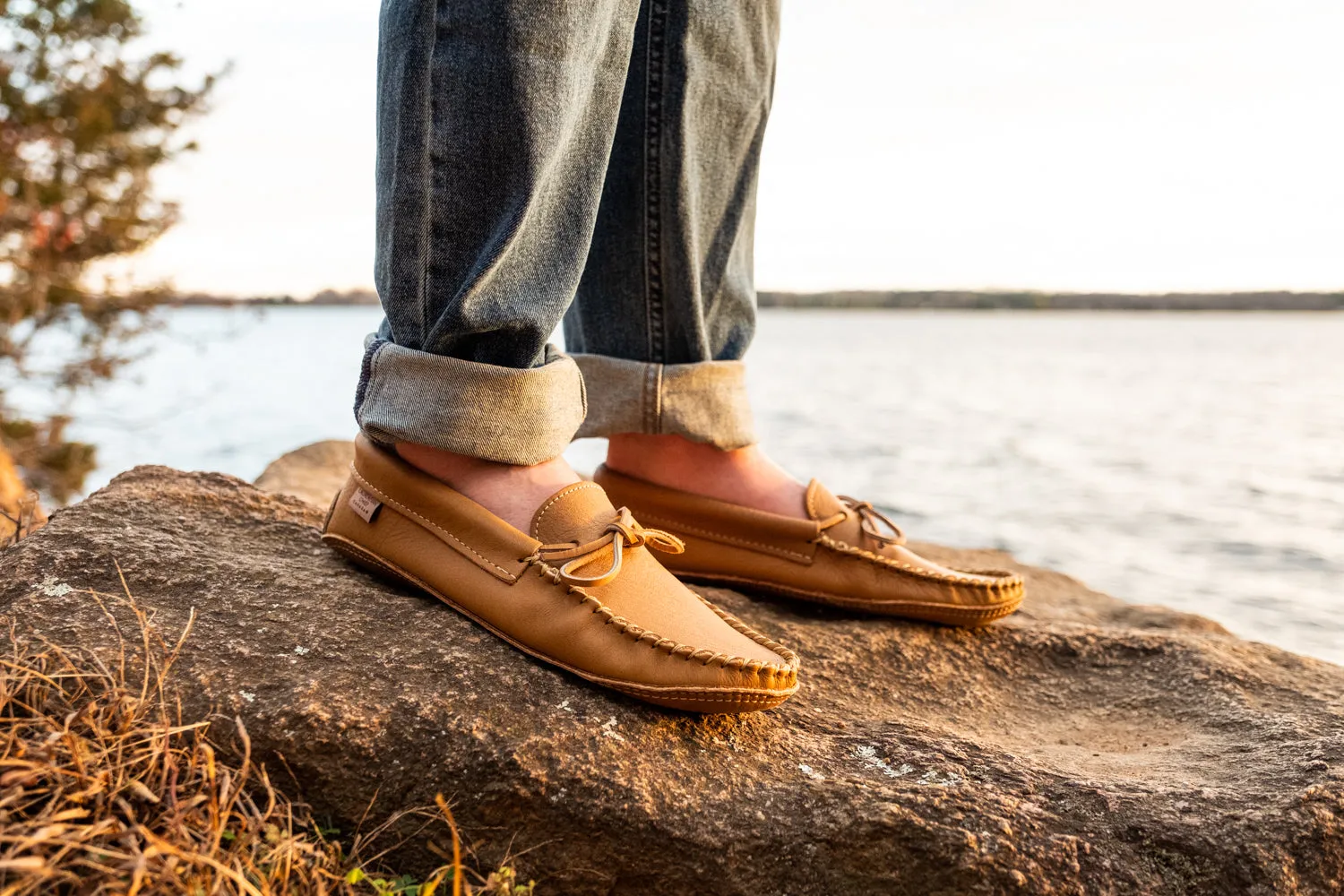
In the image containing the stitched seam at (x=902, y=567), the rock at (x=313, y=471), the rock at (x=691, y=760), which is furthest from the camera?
the rock at (x=313, y=471)

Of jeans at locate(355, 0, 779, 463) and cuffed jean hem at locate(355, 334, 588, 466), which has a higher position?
jeans at locate(355, 0, 779, 463)

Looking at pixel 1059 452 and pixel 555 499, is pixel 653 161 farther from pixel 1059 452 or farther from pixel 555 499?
pixel 1059 452

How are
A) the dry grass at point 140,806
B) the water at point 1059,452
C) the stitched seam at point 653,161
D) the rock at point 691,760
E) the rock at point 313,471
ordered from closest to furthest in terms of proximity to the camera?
the dry grass at point 140,806 < the rock at point 691,760 < the stitched seam at point 653,161 < the rock at point 313,471 < the water at point 1059,452

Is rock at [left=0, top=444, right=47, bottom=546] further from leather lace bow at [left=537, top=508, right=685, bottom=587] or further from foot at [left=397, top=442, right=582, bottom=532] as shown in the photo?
leather lace bow at [left=537, top=508, right=685, bottom=587]

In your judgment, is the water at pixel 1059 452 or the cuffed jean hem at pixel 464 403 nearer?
the cuffed jean hem at pixel 464 403

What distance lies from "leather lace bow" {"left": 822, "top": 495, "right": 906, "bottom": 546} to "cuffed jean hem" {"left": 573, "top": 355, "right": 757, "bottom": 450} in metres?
0.21

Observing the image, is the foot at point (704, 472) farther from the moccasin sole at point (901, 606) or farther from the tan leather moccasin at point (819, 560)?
the moccasin sole at point (901, 606)

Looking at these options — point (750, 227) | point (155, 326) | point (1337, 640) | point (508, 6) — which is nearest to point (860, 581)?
point (750, 227)

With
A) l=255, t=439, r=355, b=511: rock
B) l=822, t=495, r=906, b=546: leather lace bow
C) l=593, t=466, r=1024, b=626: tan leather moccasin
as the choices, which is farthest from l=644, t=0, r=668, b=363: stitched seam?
l=255, t=439, r=355, b=511: rock

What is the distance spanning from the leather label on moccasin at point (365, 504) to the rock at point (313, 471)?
961 millimetres

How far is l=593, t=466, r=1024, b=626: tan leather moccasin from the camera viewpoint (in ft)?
4.98

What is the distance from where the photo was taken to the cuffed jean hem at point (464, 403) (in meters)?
1.15

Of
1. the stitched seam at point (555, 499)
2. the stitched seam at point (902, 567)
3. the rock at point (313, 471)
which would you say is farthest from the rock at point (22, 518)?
the stitched seam at point (902, 567)

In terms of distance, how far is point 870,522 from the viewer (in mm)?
1572
